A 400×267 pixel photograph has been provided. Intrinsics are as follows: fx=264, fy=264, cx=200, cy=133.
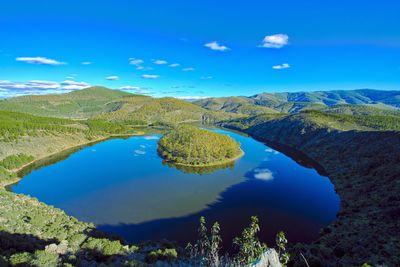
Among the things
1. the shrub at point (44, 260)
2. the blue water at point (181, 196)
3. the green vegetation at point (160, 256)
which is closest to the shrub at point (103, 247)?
the green vegetation at point (160, 256)

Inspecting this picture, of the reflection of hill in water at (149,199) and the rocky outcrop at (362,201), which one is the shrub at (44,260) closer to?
the rocky outcrop at (362,201)

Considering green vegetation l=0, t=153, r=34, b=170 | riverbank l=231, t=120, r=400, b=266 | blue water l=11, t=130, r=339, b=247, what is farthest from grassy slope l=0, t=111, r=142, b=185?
riverbank l=231, t=120, r=400, b=266

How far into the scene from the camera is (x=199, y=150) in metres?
148

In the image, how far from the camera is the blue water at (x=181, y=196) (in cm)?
6838

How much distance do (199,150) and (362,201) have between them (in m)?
86.3

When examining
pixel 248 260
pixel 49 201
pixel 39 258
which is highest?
pixel 39 258

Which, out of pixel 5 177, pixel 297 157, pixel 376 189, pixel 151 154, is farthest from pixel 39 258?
pixel 297 157

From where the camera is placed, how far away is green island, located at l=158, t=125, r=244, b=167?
462 ft

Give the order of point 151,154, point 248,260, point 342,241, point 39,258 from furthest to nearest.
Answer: point 151,154
point 342,241
point 248,260
point 39,258

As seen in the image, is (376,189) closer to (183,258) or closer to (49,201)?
(183,258)

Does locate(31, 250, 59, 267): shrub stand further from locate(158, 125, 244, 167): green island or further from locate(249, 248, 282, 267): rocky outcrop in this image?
locate(158, 125, 244, 167): green island

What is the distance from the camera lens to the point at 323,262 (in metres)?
43.3

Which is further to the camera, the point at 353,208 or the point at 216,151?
the point at 216,151

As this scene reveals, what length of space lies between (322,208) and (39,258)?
254 feet
